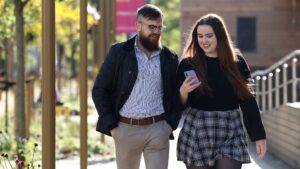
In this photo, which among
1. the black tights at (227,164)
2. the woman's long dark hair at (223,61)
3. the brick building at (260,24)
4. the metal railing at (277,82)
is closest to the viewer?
the black tights at (227,164)

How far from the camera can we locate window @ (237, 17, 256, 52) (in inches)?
870

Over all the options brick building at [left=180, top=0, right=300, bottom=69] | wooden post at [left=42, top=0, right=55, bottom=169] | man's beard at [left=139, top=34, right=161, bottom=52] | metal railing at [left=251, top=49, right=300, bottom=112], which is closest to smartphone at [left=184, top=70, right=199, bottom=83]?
man's beard at [left=139, top=34, right=161, bottom=52]

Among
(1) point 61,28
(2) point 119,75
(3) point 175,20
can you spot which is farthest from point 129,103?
(3) point 175,20

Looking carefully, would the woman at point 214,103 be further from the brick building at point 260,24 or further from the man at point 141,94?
the brick building at point 260,24

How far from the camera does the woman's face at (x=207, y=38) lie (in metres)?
5.46

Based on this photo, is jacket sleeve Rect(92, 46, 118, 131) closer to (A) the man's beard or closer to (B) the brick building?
(A) the man's beard

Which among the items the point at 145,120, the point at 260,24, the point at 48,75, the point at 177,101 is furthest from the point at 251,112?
the point at 260,24

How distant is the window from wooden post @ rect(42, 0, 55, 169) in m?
16.5

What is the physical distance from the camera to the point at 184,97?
17.9 ft

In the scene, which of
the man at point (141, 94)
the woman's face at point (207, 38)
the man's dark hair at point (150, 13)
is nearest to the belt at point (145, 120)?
the man at point (141, 94)

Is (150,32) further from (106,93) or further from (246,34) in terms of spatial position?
(246,34)

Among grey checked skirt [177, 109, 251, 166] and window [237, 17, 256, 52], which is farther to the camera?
window [237, 17, 256, 52]

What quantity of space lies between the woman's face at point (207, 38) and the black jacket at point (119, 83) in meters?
0.33

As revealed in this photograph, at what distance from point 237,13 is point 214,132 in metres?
16.9
